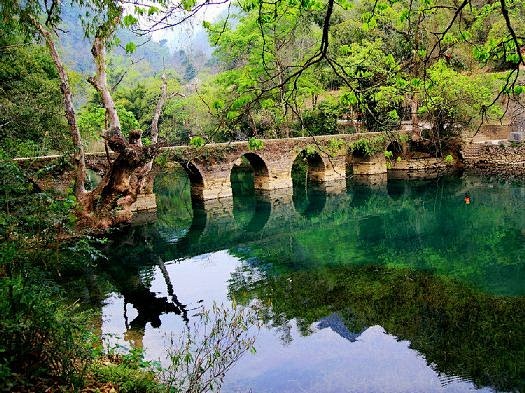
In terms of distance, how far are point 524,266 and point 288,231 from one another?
7.60m

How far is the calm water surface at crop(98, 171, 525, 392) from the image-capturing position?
23.0ft

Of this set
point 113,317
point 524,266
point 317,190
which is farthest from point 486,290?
point 317,190

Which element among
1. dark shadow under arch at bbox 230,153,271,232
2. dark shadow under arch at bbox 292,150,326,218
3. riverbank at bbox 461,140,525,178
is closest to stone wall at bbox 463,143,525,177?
riverbank at bbox 461,140,525,178

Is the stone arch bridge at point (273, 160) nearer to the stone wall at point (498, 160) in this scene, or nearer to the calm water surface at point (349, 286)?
the calm water surface at point (349, 286)

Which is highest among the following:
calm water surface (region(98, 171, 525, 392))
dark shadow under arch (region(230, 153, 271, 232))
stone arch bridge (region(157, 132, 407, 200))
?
stone arch bridge (region(157, 132, 407, 200))

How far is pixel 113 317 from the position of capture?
9.16 metres

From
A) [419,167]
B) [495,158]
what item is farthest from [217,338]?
[495,158]

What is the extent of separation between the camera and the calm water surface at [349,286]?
23.0 ft

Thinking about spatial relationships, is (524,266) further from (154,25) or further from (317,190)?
(317,190)

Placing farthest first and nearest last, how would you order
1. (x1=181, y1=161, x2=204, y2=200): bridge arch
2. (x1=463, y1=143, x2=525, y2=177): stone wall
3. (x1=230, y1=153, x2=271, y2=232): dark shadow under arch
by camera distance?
1. (x1=463, y1=143, x2=525, y2=177): stone wall
2. (x1=181, y1=161, x2=204, y2=200): bridge arch
3. (x1=230, y1=153, x2=271, y2=232): dark shadow under arch

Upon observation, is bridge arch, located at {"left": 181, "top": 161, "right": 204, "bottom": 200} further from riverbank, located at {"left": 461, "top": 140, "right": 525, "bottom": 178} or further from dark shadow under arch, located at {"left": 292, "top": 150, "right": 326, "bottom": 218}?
riverbank, located at {"left": 461, "top": 140, "right": 525, "bottom": 178}

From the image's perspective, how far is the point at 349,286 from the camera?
10.3 m

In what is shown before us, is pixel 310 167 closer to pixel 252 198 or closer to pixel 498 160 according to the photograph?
pixel 252 198

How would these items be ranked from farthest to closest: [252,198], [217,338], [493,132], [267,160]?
[493,132] < [252,198] < [267,160] < [217,338]
